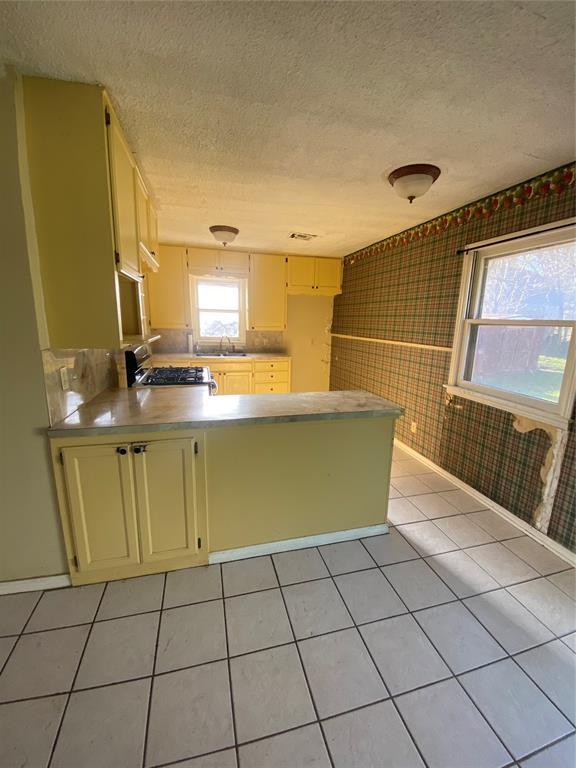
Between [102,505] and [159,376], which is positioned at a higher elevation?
[159,376]

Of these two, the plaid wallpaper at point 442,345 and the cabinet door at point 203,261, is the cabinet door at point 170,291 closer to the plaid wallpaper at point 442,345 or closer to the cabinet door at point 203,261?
the cabinet door at point 203,261

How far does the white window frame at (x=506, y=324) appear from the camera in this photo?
6.28 ft

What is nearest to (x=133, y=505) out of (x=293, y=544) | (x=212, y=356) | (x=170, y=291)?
(x=293, y=544)

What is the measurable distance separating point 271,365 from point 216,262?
1.58 m

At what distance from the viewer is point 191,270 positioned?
4.16 meters

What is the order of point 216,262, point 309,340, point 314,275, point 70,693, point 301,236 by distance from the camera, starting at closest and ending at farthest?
point 70,693, point 301,236, point 216,262, point 314,275, point 309,340

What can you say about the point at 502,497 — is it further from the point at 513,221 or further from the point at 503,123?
the point at 503,123

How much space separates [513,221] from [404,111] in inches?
52.9

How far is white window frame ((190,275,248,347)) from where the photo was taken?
4.49 metres

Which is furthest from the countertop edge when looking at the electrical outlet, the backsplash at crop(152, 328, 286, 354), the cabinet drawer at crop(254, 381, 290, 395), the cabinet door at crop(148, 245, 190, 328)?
the backsplash at crop(152, 328, 286, 354)

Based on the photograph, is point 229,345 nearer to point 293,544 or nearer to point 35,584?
point 293,544

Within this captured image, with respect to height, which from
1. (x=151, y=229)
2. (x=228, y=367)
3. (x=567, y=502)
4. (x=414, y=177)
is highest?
(x=414, y=177)

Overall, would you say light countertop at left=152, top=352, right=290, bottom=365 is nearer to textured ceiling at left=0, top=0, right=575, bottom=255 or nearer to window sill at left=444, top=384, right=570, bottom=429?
textured ceiling at left=0, top=0, right=575, bottom=255

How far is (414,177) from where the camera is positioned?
187 cm
